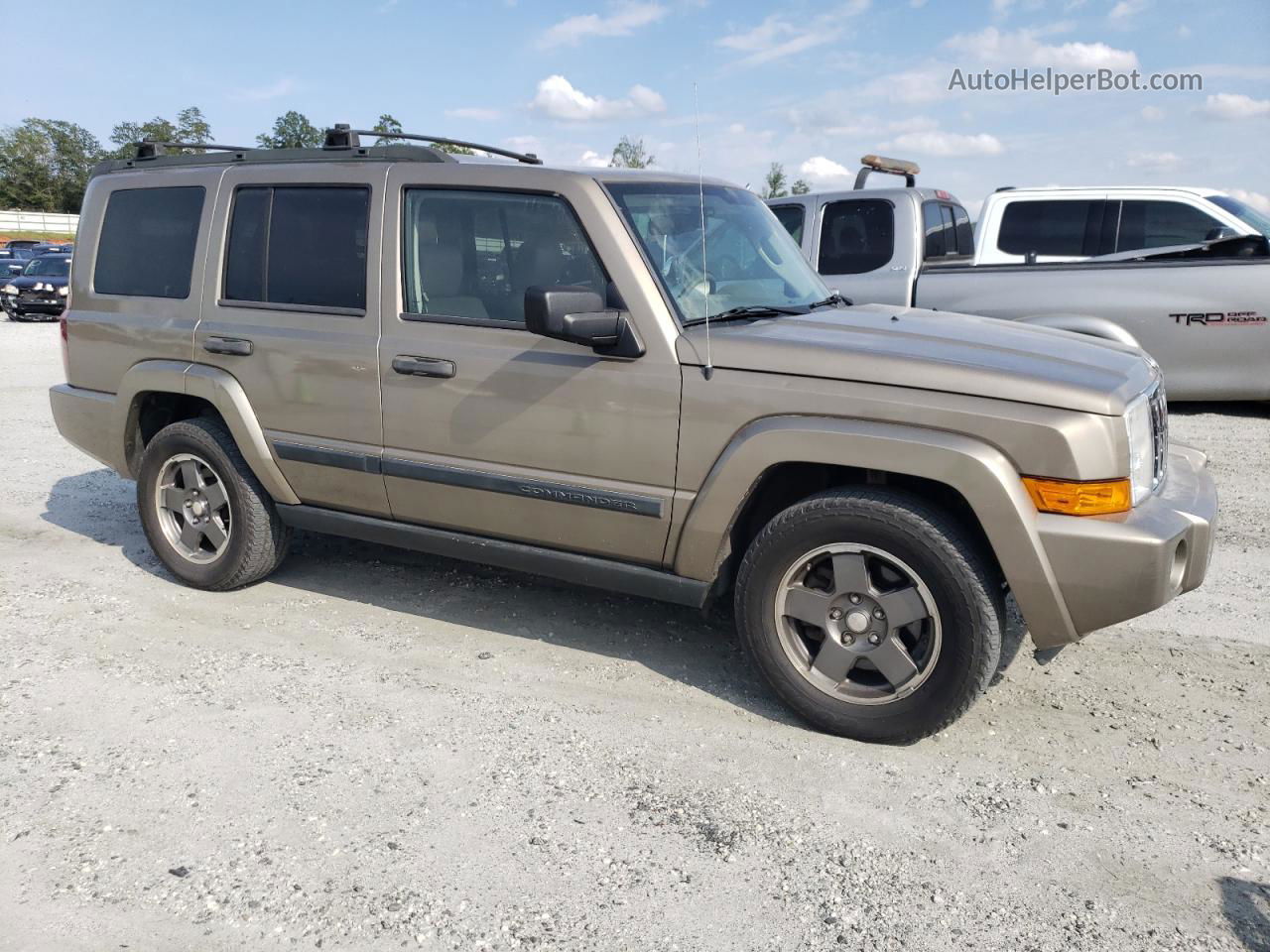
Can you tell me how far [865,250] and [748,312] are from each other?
5.71 m

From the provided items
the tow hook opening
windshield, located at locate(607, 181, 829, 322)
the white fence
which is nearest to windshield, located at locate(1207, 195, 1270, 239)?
windshield, located at locate(607, 181, 829, 322)

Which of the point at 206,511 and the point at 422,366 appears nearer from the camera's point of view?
the point at 422,366

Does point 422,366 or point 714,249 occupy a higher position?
point 714,249

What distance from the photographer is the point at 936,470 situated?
3240 millimetres

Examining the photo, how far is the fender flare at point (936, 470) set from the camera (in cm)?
318

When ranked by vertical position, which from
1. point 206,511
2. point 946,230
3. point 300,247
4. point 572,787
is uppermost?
point 946,230

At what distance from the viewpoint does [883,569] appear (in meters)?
3.46

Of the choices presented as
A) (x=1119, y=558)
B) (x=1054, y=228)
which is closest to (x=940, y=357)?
(x=1119, y=558)

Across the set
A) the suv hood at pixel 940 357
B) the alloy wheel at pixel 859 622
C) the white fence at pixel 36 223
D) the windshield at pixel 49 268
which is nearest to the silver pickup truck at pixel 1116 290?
the suv hood at pixel 940 357

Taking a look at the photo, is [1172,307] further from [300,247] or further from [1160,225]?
[300,247]

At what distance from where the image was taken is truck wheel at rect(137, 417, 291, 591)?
482 centimetres

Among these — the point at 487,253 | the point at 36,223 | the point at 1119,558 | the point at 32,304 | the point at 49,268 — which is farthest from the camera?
Result: the point at 36,223

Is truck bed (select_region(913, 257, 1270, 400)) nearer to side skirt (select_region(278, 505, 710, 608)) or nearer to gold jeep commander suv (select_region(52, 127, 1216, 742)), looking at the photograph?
gold jeep commander suv (select_region(52, 127, 1216, 742))

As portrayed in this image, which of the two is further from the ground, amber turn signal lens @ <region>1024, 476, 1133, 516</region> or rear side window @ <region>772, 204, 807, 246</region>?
rear side window @ <region>772, 204, 807, 246</region>
